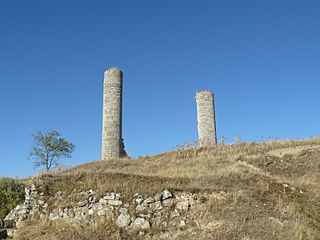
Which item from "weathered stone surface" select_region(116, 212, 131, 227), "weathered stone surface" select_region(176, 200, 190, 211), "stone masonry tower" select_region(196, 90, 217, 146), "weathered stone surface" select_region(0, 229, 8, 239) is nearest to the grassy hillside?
"weathered stone surface" select_region(116, 212, 131, 227)

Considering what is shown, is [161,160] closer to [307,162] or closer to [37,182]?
[307,162]

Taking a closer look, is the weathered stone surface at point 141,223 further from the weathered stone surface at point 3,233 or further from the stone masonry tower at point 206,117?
the stone masonry tower at point 206,117

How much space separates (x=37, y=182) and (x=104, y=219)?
3.57 meters

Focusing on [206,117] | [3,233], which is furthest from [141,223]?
[206,117]

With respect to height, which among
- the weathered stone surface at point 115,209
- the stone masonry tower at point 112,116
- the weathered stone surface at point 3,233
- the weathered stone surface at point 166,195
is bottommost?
the weathered stone surface at point 3,233

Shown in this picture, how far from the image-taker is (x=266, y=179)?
569 inches

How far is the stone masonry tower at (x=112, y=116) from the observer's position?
30406 millimetres

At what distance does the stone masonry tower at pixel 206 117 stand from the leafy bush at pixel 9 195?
17649 millimetres

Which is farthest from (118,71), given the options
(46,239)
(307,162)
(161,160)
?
(46,239)

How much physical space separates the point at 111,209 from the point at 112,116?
19.5m

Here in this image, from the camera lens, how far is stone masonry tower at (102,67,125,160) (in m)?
30.4

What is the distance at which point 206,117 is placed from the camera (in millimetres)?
32156

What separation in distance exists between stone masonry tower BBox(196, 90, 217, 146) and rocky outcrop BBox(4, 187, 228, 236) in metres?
19.1

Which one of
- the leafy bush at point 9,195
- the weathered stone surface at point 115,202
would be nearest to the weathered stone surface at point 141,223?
the weathered stone surface at point 115,202
